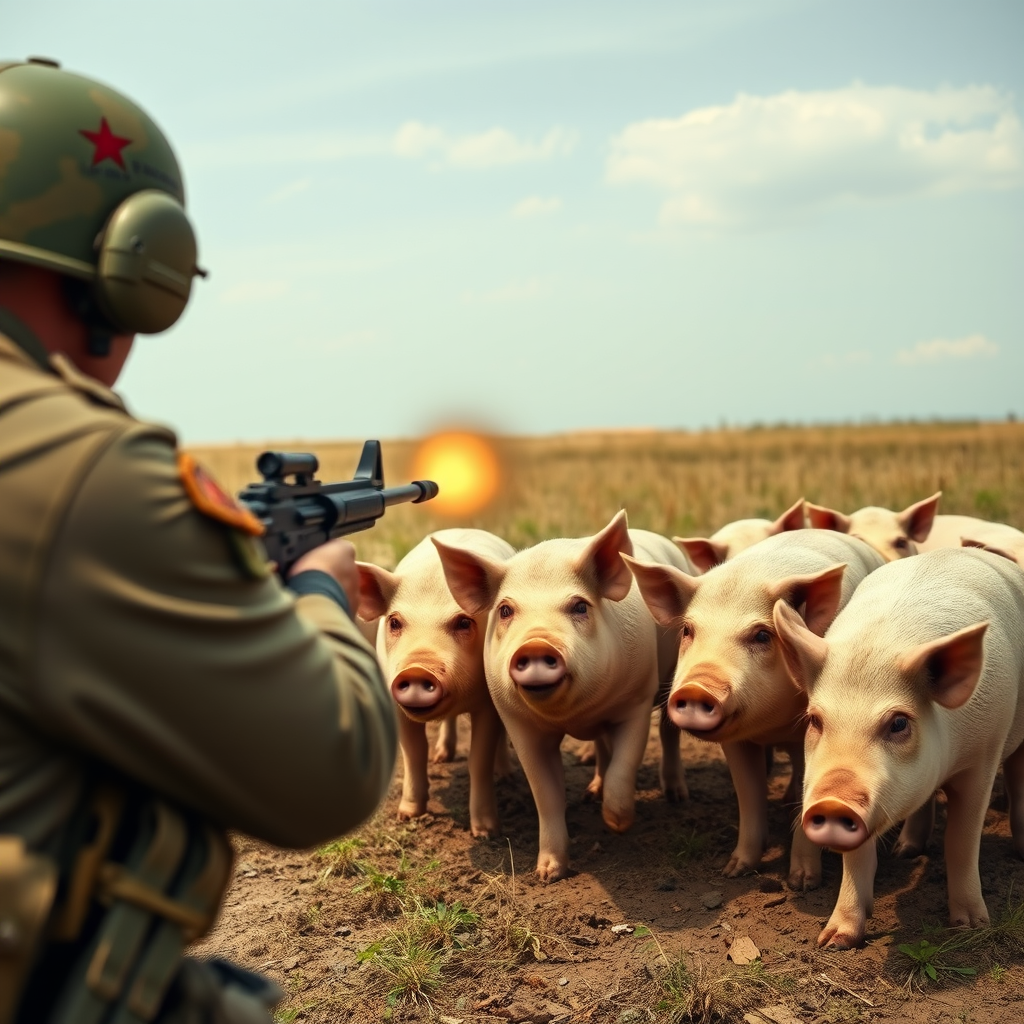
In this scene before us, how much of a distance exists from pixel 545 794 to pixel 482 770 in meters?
0.57

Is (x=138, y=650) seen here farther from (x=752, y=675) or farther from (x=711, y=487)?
(x=711, y=487)

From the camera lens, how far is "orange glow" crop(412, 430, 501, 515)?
558 inches

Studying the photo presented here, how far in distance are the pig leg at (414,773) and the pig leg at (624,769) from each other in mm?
1131

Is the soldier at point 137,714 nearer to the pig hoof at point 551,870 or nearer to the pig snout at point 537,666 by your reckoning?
the pig snout at point 537,666

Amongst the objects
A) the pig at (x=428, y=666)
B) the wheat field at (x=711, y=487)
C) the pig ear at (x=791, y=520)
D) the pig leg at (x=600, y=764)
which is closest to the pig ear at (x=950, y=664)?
the pig at (x=428, y=666)

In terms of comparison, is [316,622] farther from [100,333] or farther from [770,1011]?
[770,1011]

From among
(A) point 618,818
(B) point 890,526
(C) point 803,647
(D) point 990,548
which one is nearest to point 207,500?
(C) point 803,647

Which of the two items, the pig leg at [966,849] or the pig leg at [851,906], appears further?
the pig leg at [966,849]

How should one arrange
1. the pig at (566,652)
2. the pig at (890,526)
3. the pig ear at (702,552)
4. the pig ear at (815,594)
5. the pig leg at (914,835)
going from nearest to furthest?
1. the pig ear at (815,594)
2. the pig at (566,652)
3. the pig leg at (914,835)
4. the pig ear at (702,552)
5. the pig at (890,526)

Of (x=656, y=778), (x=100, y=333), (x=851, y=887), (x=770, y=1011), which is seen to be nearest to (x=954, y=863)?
(x=851, y=887)

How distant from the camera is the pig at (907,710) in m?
3.91

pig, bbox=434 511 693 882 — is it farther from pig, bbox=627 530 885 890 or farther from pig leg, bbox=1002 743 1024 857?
pig leg, bbox=1002 743 1024 857

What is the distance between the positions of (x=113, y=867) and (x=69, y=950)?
0.54 feet

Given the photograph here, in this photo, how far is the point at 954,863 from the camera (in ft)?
14.8
